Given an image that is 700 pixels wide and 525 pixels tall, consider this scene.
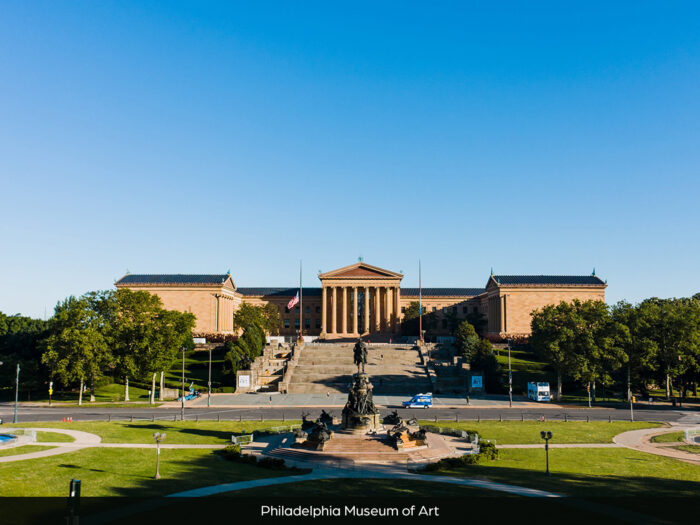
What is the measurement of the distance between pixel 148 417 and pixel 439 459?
3589cm

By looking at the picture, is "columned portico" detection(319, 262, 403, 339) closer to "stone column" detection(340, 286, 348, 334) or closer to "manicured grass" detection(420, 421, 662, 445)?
"stone column" detection(340, 286, 348, 334)

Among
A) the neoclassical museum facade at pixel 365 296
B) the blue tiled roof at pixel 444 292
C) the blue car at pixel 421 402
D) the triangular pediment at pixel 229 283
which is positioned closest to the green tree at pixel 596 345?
the blue car at pixel 421 402

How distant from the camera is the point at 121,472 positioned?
31.8m

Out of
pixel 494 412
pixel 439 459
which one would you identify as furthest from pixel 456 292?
pixel 439 459

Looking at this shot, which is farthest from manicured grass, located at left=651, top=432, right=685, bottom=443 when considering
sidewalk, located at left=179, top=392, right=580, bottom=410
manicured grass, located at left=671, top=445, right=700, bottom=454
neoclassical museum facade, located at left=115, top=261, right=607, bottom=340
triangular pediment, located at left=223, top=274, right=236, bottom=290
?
triangular pediment, located at left=223, top=274, right=236, bottom=290

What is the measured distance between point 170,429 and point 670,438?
42.7 m

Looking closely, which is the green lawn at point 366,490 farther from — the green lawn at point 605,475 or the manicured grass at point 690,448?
the manicured grass at point 690,448

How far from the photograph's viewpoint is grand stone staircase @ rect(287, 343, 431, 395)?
85569mm

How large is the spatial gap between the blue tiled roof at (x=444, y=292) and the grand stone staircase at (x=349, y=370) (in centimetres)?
5712

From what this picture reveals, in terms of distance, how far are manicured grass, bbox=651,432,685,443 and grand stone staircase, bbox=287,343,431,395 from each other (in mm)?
40268

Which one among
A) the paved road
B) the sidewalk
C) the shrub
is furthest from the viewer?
the sidewalk

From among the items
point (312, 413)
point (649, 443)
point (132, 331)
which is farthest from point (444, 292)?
point (649, 443)

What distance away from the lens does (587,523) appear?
71.3 feet

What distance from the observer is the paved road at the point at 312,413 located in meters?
58.7
